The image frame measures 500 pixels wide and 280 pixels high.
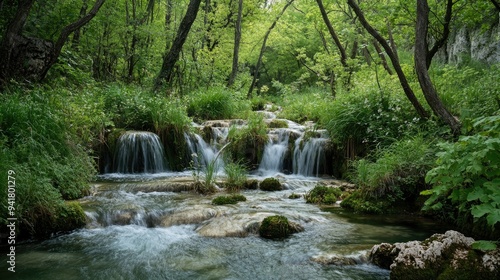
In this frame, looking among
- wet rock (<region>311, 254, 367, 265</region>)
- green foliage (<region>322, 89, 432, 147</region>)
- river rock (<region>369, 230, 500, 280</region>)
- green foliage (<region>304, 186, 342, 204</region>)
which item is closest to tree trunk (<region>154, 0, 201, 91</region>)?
green foliage (<region>322, 89, 432, 147</region>)

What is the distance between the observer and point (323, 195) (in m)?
7.11

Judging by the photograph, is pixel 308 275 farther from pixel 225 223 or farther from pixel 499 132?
pixel 499 132

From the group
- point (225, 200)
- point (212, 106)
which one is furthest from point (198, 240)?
point (212, 106)

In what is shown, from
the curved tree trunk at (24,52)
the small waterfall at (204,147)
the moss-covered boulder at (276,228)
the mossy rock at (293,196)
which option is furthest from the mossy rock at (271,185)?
the curved tree trunk at (24,52)

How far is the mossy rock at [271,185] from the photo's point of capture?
26.5 feet

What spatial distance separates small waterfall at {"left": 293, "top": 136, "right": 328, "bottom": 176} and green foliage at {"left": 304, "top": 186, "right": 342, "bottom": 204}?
2792 millimetres

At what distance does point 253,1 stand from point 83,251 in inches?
720

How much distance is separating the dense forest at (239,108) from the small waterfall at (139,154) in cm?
34

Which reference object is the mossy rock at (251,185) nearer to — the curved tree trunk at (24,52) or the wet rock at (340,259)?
the wet rock at (340,259)

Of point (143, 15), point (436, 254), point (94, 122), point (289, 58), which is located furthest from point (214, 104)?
point (289, 58)

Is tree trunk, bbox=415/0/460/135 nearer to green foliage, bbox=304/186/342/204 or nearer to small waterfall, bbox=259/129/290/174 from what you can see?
green foliage, bbox=304/186/342/204

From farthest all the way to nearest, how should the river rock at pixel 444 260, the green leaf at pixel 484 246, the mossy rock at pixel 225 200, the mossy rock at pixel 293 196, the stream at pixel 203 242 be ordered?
1. the mossy rock at pixel 293 196
2. the mossy rock at pixel 225 200
3. the stream at pixel 203 242
4. the river rock at pixel 444 260
5. the green leaf at pixel 484 246

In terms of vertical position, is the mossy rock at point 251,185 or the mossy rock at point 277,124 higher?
the mossy rock at point 277,124

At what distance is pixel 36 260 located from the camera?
412 cm
